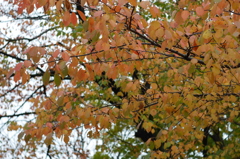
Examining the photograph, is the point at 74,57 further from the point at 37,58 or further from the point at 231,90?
the point at 231,90

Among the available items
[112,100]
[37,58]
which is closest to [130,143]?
[112,100]

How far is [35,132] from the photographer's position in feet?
11.9

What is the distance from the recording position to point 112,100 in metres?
8.03

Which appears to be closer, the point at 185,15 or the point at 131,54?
the point at 185,15

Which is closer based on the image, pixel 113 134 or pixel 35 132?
pixel 35 132

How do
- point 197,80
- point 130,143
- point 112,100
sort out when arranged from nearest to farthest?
point 197,80, point 112,100, point 130,143

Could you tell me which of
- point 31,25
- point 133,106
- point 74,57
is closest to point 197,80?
point 133,106

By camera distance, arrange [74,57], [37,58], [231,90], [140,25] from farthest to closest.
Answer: [231,90] < [140,25] < [74,57] < [37,58]

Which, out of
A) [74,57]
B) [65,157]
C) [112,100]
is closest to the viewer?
[74,57]

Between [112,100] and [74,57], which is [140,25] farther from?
[112,100]

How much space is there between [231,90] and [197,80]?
2.89 feet

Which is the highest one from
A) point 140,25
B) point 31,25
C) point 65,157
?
point 31,25

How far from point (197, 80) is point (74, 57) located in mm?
1812

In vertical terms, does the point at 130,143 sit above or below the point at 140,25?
above
